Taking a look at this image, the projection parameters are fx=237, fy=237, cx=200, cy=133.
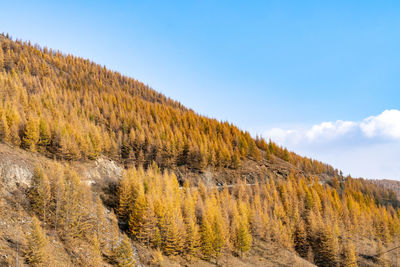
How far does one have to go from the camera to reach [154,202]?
5606 centimetres

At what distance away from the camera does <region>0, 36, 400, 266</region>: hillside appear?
138 ft

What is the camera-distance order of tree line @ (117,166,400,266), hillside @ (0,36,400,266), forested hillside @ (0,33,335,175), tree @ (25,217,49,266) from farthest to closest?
forested hillside @ (0,33,335,175), tree line @ (117,166,400,266), hillside @ (0,36,400,266), tree @ (25,217,49,266)

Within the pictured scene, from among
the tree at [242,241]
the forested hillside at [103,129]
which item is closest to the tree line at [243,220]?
the tree at [242,241]

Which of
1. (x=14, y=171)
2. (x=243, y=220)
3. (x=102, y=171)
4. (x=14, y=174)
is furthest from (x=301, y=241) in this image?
(x=14, y=171)

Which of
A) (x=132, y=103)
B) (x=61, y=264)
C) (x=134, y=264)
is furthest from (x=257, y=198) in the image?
(x=132, y=103)

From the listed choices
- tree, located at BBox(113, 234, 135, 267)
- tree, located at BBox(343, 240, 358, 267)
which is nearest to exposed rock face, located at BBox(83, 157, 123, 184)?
tree, located at BBox(113, 234, 135, 267)

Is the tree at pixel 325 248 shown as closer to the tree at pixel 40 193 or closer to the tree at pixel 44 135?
the tree at pixel 40 193

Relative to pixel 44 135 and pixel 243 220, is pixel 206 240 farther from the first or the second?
pixel 44 135

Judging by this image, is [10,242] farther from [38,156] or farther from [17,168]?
[38,156]

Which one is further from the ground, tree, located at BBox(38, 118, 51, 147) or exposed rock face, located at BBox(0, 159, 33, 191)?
tree, located at BBox(38, 118, 51, 147)

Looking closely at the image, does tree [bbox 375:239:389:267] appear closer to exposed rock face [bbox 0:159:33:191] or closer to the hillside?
the hillside

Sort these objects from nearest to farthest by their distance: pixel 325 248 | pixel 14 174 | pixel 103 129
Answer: pixel 14 174, pixel 325 248, pixel 103 129

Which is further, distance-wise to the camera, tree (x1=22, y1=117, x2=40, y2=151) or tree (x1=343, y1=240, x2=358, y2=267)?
tree (x1=343, y1=240, x2=358, y2=267)

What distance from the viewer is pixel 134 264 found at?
43406 mm
